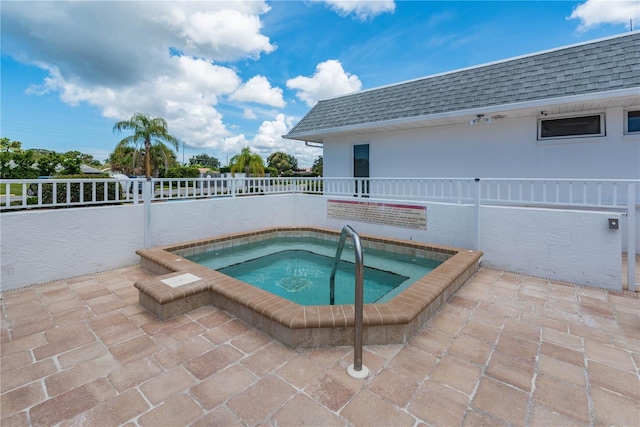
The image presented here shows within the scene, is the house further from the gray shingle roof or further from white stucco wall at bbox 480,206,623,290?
white stucco wall at bbox 480,206,623,290

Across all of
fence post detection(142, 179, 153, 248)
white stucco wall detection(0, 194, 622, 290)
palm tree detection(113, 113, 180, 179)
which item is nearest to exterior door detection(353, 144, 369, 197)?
white stucco wall detection(0, 194, 622, 290)

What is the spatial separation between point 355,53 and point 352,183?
21.3 ft

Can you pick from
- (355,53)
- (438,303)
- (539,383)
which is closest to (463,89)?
A: (355,53)

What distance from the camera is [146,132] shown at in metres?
22.9

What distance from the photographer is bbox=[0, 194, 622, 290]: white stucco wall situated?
4348mm

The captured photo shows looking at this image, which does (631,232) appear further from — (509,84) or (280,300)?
(280,300)

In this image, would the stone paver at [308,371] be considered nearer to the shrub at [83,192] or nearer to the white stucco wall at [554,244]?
the white stucco wall at [554,244]

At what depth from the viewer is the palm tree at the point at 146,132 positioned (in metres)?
22.3

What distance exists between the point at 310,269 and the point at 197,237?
290 cm

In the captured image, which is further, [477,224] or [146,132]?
[146,132]

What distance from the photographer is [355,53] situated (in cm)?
1132

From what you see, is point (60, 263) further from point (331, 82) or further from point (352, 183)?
point (331, 82)

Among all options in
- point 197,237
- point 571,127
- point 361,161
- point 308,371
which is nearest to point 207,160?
point 361,161

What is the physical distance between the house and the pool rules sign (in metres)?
2.49
